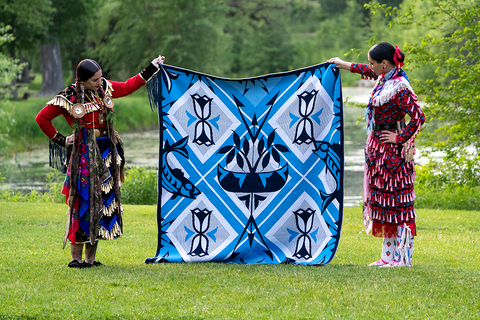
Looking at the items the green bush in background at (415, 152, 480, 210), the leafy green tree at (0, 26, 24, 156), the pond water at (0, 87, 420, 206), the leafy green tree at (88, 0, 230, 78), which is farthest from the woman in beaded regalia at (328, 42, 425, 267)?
the leafy green tree at (88, 0, 230, 78)

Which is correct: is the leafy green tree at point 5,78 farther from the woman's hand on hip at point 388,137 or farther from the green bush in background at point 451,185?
the woman's hand on hip at point 388,137

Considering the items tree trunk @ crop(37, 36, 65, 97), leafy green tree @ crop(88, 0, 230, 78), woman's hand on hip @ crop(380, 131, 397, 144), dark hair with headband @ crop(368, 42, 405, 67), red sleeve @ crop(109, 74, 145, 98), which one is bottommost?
woman's hand on hip @ crop(380, 131, 397, 144)

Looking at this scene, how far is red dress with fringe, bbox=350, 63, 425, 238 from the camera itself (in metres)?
4.77

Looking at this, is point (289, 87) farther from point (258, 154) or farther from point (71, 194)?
point (71, 194)

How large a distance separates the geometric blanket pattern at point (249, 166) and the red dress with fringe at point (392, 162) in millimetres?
339

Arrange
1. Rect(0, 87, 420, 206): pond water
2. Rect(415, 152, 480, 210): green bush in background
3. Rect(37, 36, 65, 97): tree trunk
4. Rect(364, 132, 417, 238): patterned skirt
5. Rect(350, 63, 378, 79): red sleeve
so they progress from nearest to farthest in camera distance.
→ Rect(364, 132, 417, 238): patterned skirt, Rect(350, 63, 378, 79): red sleeve, Rect(415, 152, 480, 210): green bush in background, Rect(0, 87, 420, 206): pond water, Rect(37, 36, 65, 97): tree trunk

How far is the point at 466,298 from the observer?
13.4 feet

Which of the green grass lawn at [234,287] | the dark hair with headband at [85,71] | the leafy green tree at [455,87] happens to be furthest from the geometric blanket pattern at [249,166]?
the leafy green tree at [455,87]

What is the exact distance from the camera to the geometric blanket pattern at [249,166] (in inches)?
205

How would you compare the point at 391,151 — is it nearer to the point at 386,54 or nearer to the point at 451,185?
the point at 386,54

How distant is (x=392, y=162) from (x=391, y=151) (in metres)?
0.09

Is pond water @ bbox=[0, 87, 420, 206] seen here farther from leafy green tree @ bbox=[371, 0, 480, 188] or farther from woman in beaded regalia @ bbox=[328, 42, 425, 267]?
woman in beaded regalia @ bbox=[328, 42, 425, 267]

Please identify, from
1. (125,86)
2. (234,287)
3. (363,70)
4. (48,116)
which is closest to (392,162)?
(363,70)

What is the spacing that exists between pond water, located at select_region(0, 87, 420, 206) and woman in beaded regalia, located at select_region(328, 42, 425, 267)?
6.45 meters
